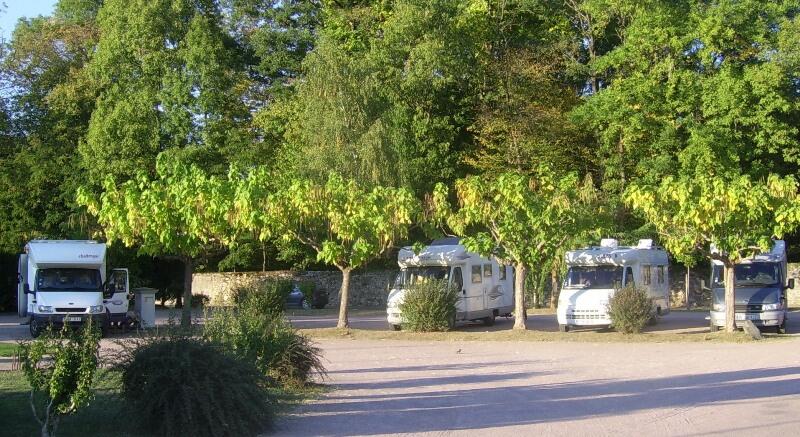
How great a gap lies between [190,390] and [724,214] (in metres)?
17.8

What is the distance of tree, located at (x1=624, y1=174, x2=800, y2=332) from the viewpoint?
78.2 ft

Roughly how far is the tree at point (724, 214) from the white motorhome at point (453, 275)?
527cm

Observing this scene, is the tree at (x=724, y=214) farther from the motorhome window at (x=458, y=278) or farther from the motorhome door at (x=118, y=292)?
the motorhome door at (x=118, y=292)

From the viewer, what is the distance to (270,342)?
533 inches

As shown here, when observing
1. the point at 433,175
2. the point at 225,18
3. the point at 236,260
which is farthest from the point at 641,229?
the point at 225,18

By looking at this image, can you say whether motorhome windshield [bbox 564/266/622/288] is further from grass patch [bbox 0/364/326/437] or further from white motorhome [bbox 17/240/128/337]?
grass patch [bbox 0/364/326/437]

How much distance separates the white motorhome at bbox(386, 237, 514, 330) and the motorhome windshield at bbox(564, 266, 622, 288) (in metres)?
2.17

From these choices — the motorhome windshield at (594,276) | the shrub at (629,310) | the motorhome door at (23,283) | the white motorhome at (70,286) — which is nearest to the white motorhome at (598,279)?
the motorhome windshield at (594,276)

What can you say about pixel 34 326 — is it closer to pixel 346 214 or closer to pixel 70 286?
pixel 70 286

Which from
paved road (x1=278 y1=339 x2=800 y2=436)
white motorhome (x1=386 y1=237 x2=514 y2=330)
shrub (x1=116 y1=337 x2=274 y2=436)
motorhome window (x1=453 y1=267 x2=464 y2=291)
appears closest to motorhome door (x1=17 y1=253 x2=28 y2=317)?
white motorhome (x1=386 y1=237 x2=514 y2=330)

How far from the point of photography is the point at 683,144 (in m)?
42.8

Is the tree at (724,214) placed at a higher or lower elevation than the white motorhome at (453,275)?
higher

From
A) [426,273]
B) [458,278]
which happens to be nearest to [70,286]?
[426,273]

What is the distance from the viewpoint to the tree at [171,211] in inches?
1016
